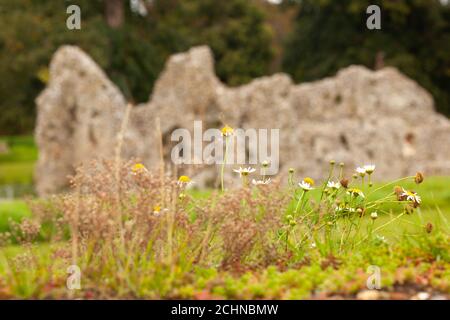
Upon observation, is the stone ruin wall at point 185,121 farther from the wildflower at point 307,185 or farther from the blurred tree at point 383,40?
the blurred tree at point 383,40

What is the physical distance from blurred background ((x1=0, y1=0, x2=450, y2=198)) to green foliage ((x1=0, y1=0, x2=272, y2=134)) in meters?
0.04

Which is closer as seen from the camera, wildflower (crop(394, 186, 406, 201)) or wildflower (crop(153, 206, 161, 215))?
wildflower (crop(153, 206, 161, 215))

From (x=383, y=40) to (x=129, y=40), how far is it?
412 inches

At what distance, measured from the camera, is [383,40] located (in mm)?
29062

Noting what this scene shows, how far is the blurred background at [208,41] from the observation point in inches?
1086

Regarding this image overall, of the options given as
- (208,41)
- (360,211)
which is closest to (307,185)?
(360,211)

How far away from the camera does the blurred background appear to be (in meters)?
27.6

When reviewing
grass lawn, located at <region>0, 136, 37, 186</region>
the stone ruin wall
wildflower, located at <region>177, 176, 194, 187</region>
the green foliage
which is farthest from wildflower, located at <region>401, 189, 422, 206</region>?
grass lawn, located at <region>0, 136, 37, 186</region>

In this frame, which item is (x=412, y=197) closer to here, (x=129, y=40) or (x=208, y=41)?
(x=129, y=40)

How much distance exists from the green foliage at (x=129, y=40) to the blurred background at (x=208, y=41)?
4 cm

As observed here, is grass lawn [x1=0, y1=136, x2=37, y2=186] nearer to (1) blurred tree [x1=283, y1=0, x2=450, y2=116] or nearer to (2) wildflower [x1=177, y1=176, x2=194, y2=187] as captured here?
(1) blurred tree [x1=283, y1=0, x2=450, y2=116]

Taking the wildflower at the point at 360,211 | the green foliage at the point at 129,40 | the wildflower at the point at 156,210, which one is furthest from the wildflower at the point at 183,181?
the green foliage at the point at 129,40

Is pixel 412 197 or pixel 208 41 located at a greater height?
pixel 208 41
